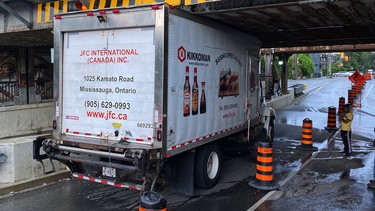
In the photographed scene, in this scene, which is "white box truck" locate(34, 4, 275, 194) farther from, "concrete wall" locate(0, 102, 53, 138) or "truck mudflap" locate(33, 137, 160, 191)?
"concrete wall" locate(0, 102, 53, 138)

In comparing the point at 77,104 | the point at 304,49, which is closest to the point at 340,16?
the point at 77,104

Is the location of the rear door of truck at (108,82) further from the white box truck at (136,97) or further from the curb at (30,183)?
the curb at (30,183)

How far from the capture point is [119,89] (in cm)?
661

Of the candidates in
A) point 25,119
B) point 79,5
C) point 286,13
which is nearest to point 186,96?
point 286,13

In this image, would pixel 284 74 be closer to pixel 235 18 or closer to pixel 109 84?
Result: pixel 235 18

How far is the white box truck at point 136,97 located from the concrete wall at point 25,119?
8937 millimetres

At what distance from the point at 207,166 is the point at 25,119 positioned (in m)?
10.5

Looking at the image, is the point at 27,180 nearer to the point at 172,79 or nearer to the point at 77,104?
the point at 77,104

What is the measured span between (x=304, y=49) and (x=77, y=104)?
25389 millimetres

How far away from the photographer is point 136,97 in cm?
642

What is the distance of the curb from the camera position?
738 centimetres

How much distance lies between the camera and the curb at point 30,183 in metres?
7.38

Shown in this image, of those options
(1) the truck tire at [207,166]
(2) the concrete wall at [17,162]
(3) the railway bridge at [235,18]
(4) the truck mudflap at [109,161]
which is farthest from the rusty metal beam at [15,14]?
(1) the truck tire at [207,166]

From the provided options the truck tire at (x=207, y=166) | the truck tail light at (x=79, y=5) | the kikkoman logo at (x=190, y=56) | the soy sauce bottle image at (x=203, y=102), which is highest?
the truck tail light at (x=79, y=5)
